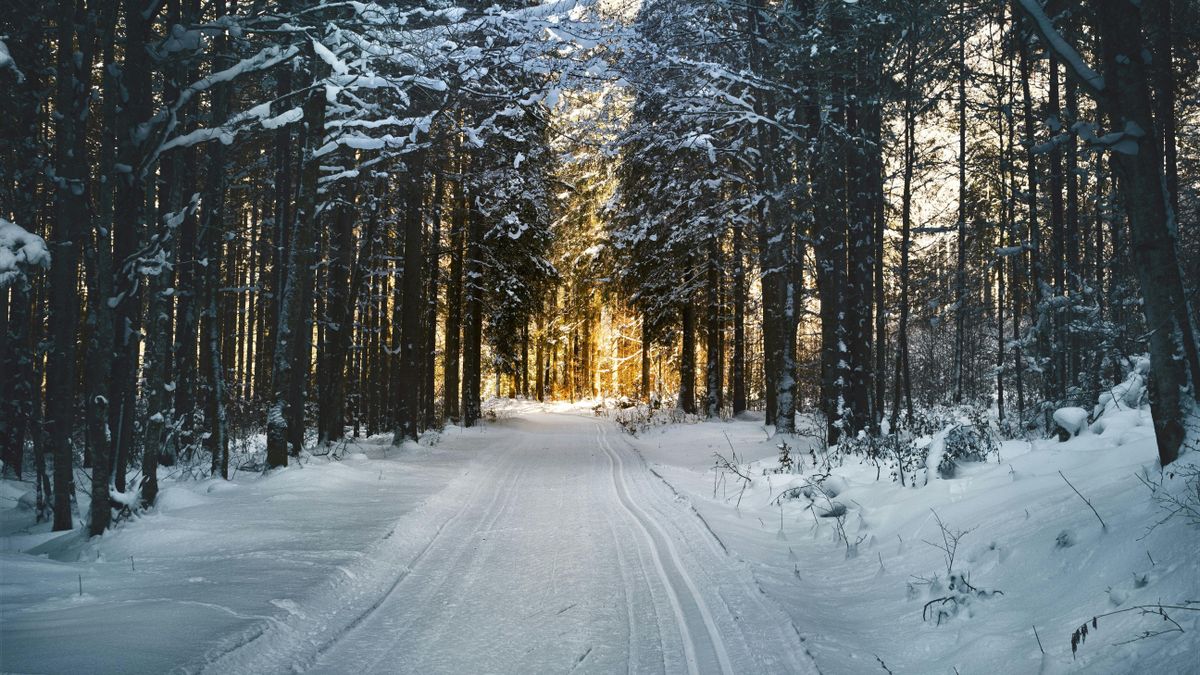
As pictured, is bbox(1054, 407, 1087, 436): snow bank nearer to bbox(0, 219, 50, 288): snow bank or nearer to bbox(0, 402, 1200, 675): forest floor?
bbox(0, 402, 1200, 675): forest floor

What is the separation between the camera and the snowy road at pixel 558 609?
13.8ft

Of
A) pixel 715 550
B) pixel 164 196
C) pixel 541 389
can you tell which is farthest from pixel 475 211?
pixel 541 389

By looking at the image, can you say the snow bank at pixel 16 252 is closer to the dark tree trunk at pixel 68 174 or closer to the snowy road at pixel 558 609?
the dark tree trunk at pixel 68 174

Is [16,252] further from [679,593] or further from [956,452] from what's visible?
[956,452]

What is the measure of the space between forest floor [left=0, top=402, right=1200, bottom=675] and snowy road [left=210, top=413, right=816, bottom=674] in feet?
0.08

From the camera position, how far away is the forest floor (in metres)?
4.02

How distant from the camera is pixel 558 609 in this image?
5.19 meters

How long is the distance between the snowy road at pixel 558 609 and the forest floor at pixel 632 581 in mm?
23

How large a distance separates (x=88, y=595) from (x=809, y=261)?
15.4 metres

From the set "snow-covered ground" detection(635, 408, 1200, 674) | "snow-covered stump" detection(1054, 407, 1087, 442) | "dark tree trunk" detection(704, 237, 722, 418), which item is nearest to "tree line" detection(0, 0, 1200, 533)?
"dark tree trunk" detection(704, 237, 722, 418)

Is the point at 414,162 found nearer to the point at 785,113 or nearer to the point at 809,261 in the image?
the point at 785,113

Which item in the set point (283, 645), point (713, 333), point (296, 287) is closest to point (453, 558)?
point (283, 645)

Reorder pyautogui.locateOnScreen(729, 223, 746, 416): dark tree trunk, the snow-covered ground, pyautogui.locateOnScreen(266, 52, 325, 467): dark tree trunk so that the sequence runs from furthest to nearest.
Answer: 1. pyautogui.locateOnScreen(729, 223, 746, 416): dark tree trunk
2. pyautogui.locateOnScreen(266, 52, 325, 467): dark tree trunk
3. the snow-covered ground

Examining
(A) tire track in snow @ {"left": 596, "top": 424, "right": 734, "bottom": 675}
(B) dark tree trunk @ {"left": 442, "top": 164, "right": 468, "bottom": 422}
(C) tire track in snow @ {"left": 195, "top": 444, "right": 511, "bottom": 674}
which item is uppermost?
(B) dark tree trunk @ {"left": 442, "top": 164, "right": 468, "bottom": 422}
